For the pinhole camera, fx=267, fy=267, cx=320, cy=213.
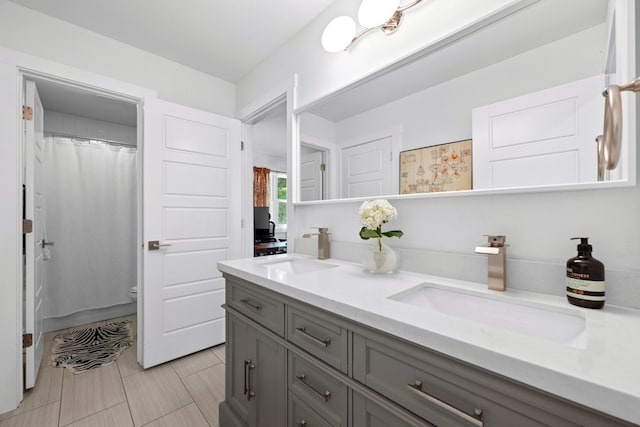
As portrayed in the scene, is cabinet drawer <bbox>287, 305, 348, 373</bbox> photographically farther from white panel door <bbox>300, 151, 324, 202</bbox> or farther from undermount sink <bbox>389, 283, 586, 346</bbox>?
white panel door <bbox>300, 151, 324, 202</bbox>

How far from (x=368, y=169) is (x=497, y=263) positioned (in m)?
0.71

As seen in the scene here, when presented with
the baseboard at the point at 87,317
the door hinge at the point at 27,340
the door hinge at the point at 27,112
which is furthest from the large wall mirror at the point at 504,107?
the baseboard at the point at 87,317

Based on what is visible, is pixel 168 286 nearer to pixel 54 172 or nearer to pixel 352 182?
pixel 352 182

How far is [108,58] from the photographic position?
2.02m

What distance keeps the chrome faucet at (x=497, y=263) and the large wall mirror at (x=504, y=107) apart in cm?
20

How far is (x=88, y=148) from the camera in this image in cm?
301

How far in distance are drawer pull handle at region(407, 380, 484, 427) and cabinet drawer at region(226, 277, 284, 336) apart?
549 mm

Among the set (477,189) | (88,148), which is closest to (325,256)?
(477,189)

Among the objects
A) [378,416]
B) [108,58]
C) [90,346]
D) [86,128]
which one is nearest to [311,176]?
[378,416]

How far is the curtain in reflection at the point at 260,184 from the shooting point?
4.46 metres

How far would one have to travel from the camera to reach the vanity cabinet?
0.49 metres

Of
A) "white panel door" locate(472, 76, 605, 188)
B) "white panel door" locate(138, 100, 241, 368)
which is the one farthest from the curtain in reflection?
"white panel door" locate(472, 76, 605, 188)

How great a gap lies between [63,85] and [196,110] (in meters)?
0.84

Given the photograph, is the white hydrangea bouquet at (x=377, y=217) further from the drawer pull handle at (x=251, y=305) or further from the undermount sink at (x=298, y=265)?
the drawer pull handle at (x=251, y=305)
